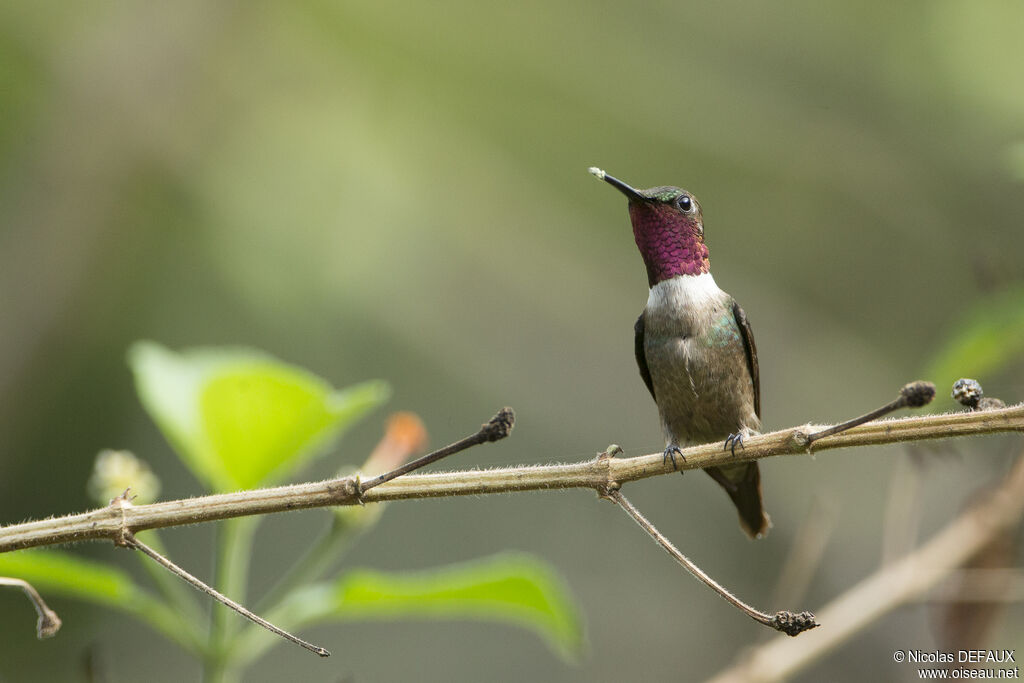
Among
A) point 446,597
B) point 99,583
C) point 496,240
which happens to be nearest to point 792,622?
point 446,597

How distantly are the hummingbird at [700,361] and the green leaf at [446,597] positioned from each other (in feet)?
3.06

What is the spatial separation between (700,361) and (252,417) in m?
1.52

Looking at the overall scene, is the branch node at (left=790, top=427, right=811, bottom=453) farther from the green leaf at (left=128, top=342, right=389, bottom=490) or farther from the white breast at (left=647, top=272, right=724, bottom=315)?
the white breast at (left=647, top=272, right=724, bottom=315)

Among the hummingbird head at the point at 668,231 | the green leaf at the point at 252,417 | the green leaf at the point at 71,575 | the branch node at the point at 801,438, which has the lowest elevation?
the branch node at the point at 801,438

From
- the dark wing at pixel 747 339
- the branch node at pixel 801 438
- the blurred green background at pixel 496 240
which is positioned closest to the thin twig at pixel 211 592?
the branch node at pixel 801 438

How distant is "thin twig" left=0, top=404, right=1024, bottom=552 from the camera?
138 centimetres

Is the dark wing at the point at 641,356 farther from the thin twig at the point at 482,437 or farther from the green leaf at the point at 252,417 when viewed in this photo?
the thin twig at the point at 482,437

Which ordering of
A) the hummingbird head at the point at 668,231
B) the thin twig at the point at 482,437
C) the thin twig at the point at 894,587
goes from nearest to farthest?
the thin twig at the point at 482,437 < the thin twig at the point at 894,587 < the hummingbird head at the point at 668,231

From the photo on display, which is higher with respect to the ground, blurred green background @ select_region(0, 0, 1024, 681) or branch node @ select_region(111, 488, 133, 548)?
blurred green background @ select_region(0, 0, 1024, 681)

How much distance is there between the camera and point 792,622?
1.33 m

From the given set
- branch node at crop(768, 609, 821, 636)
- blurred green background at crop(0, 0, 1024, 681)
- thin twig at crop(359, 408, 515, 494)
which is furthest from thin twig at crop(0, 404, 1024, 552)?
blurred green background at crop(0, 0, 1024, 681)

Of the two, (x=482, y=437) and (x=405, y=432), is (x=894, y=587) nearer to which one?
(x=405, y=432)

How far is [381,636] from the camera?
24.0ft

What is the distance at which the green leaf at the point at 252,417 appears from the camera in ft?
7.30
